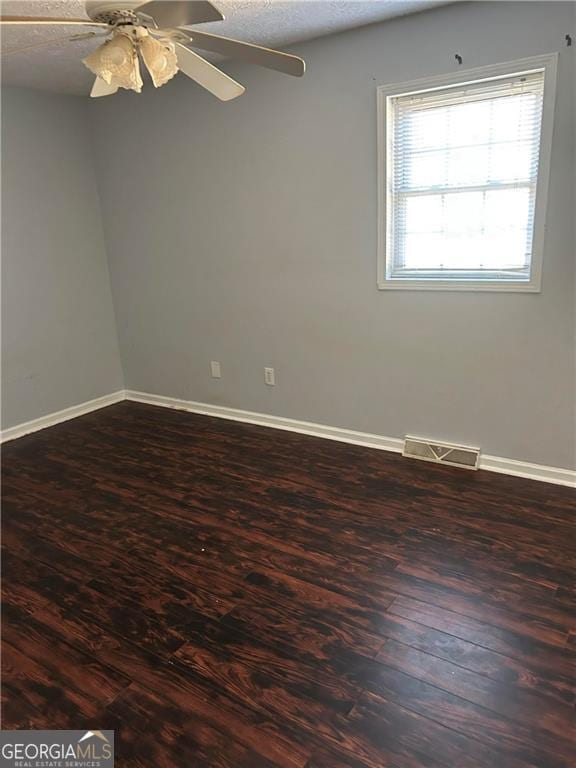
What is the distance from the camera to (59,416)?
13.5 feet

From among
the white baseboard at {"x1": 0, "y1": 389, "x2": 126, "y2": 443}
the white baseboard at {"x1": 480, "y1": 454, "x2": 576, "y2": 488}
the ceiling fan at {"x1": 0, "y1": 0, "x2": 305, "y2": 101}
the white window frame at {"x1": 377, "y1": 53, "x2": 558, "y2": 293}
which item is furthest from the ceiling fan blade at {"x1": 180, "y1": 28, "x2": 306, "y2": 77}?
the white baseboard at {"x1": 0, "y1": 389, "x2": 126, "y2": 443}

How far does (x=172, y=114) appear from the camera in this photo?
11.8 ft

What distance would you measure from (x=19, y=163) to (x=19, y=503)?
7.64 ft

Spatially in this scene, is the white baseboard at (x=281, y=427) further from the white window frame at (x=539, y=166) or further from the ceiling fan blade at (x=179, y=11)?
the ceiling fan blade at (x=179, y=11)

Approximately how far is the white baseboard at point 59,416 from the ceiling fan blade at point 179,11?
3204mm

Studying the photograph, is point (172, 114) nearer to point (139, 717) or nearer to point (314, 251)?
point (314, 251)

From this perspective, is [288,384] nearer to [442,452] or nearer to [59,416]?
[442,452]

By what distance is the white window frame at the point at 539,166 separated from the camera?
2.43m

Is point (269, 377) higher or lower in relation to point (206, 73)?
lower

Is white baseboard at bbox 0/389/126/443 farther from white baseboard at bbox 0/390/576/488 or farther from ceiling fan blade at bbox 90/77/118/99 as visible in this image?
ceiling fan blade at bbox 90/77/118/99

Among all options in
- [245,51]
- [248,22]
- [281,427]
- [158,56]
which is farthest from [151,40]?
[281,427]

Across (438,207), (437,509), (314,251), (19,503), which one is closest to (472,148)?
(438,207)

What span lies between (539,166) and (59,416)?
362cm

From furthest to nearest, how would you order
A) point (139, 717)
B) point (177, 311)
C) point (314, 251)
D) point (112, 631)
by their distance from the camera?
point (177, 311) < point (314, 251) < point (112, 631) < point (139, 717)
